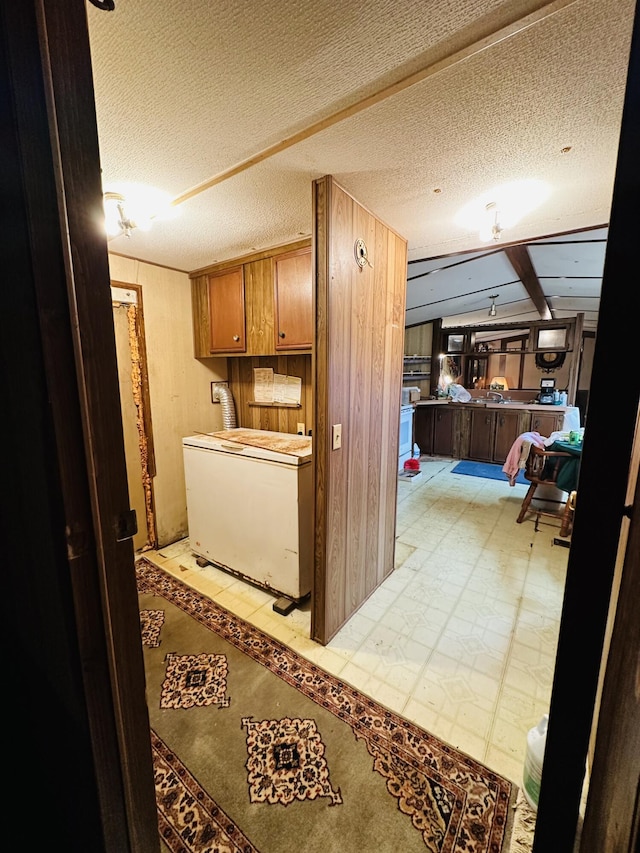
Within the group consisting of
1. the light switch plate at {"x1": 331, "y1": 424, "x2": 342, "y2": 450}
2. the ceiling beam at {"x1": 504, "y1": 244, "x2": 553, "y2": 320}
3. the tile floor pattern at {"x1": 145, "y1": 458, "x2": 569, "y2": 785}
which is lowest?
the tile floor pattern at {"x1": 145, "y1": 458, "x2": 569, "y2": 785}

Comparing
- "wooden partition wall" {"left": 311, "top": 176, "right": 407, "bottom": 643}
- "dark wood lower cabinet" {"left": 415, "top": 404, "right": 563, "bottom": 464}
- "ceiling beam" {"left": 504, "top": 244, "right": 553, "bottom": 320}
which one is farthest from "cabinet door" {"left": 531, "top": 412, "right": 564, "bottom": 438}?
"wooden partition wall" {"left": 311, "top": 176, "right": 407, "bottom": 643}

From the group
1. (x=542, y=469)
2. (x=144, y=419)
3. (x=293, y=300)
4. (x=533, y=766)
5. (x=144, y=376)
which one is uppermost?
(x=293, y=300)

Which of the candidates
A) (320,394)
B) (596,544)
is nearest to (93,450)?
(596,544)

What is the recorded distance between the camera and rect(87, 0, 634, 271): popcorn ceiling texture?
0.81 meters

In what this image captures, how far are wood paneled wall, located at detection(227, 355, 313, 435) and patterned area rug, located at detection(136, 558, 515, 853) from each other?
1583mm

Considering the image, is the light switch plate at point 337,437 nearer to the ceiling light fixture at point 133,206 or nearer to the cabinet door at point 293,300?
the cabinet door at point 293,300

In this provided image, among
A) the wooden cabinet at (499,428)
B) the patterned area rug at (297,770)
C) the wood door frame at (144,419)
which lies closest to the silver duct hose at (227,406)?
the wood door frame at (144,419)

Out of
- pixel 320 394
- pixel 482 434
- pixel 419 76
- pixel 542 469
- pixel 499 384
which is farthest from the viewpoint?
pixel 499 384

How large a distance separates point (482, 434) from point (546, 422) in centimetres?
90

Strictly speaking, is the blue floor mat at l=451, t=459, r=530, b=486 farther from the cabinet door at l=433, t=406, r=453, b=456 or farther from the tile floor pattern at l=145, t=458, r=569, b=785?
the tile floor pattern at l=145, t=458, r=569, b=785

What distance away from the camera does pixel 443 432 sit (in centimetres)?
587

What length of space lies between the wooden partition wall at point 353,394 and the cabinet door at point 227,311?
109 cm

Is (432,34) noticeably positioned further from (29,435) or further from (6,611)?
(6,611)

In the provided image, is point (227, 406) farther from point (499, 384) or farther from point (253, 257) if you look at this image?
point (499, 384)
